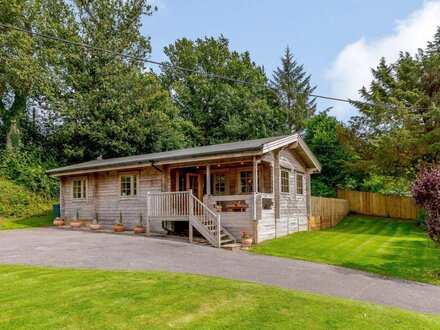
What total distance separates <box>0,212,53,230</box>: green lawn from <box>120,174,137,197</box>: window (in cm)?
633

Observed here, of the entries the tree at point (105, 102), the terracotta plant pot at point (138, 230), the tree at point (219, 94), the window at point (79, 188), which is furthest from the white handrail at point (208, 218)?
the tree at point (219, 94)

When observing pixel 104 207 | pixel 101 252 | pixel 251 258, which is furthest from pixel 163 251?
pixel 104 207

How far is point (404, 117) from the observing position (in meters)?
22.0

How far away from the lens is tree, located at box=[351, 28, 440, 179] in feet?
69.2

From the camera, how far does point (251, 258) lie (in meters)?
10.6

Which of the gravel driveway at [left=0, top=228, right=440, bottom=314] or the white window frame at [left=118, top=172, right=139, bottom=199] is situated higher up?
the white window frame at [left=118, top=172, right=139, bottom=199]

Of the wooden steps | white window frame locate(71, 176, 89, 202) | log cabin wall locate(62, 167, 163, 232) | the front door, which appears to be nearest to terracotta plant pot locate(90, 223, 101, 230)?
log cabin wall locate(62, 167, 163, 232)

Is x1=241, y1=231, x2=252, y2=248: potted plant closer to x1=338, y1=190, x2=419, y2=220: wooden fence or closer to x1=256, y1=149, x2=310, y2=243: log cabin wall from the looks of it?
x1=256, y1=149, x2=310, y2=243: log cabin wall

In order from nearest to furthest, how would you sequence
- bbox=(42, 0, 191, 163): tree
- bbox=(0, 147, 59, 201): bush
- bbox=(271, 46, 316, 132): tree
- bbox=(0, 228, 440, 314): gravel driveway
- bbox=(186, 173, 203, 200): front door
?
1. bbox=(0, 228, 440, 314): gravel driveway
2. bbox=(186, 173, 203, 200): front door
3. bbox=(0, 147, 59, 201): bush
4. bbox=(42, 0, 191, 163): tree
5. bbox=(271, 46, 316, 132): tree

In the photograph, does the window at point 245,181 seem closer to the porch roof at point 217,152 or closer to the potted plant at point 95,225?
the porch roof at point 217,152

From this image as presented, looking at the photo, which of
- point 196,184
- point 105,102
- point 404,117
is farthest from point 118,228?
point 404,117

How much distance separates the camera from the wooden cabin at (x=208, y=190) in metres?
13.2

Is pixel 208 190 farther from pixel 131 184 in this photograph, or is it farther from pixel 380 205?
pixel 380 205

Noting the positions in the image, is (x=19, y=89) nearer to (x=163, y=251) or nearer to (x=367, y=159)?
(x=163, y=251)
